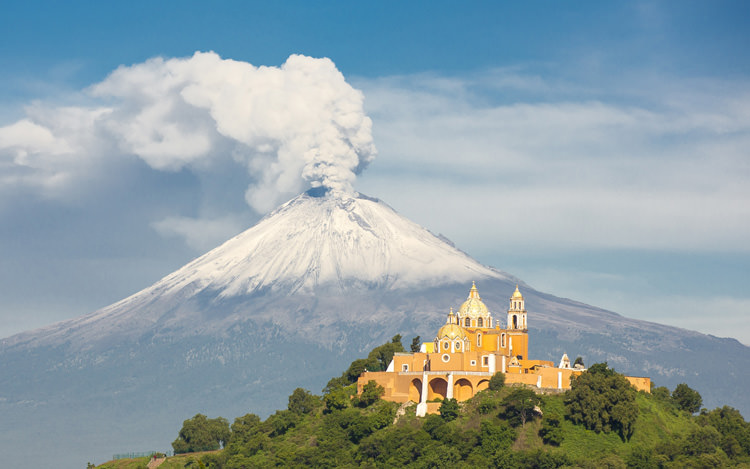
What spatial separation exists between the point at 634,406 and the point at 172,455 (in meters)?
51.3

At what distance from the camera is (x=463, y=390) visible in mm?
118000

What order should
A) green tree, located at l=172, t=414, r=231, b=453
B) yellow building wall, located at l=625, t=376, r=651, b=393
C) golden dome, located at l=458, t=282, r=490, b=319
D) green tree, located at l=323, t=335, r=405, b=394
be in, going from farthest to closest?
green tree, located at l=172, t=414, r=231, b=453 < green tree, located at l=323, t=335, r=405, b=394 < golden dome, located at l=458, t=282, r=490, b=319 < yellow building wall, located at l=625, t=376, r=651, b=393

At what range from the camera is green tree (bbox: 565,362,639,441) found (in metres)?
112

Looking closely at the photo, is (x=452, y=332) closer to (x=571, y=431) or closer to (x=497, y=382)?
(x=497, y=382)

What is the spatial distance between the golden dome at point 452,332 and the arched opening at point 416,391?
4834mm

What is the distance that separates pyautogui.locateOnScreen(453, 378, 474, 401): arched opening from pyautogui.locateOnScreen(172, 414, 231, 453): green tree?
2986 cm

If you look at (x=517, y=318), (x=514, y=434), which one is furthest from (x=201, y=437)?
(x=514, y=434)

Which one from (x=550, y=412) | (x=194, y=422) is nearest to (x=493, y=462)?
(x=550, y=412)

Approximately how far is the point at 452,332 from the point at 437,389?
5.71 metres

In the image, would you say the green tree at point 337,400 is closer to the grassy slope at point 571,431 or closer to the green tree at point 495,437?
the grassy slope at point 571,431

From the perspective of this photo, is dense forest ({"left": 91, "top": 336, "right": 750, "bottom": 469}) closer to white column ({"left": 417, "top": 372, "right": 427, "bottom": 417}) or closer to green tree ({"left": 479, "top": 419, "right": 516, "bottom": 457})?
green tree ({"left": 479, "top": 419, "right": 516, "bottom": 457})

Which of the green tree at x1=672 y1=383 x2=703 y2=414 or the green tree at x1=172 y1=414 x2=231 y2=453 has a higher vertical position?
the green tree at x1=672 y1=383 x2=703 y2=414

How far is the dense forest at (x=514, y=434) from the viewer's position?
110 meters

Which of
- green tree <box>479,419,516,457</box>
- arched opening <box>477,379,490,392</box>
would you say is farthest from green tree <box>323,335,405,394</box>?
green tree <box>479,419,516,457</box>
